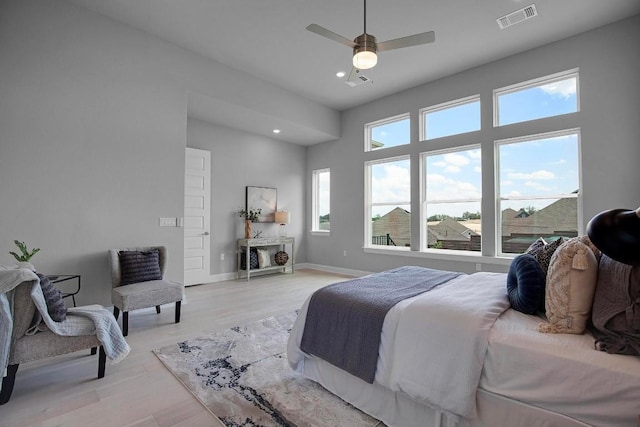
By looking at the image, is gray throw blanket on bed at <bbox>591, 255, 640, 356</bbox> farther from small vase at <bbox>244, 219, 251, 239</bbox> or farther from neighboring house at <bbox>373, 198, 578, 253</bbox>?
small vase at <bbox>244, 219, 251, 239</bbox>

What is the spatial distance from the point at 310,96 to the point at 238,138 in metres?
1.63

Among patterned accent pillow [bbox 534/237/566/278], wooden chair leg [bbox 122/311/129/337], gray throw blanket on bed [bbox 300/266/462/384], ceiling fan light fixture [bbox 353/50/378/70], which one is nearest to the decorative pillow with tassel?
patterned accent pillow [bbox 534/237/566/278]

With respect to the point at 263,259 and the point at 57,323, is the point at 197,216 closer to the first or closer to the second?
the point at 263,259

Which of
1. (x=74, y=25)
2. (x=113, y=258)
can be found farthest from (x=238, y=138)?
(x=113, y=258)

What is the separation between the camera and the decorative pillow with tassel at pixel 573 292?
4.56 ft

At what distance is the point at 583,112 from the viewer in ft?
12.7

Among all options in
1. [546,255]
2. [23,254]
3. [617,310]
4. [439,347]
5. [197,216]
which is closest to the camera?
[617,310]

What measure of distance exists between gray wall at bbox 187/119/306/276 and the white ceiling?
1.49 m

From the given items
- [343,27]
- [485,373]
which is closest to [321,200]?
[343,27]

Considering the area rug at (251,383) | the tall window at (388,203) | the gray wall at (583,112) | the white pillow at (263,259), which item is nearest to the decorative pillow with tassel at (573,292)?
the area rug at (251,383)

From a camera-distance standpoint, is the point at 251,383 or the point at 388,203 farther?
the point at 388,203

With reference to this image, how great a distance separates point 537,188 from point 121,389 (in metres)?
5.19

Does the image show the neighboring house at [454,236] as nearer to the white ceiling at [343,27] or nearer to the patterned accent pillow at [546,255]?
the white ceiling at [343,27]

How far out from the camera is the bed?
1.16 metres
